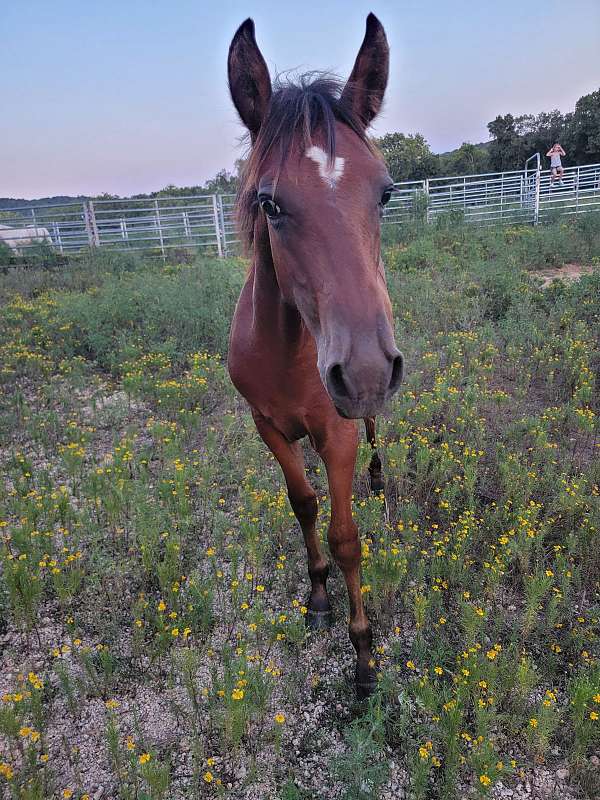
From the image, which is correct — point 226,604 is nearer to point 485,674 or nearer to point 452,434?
point 485,674

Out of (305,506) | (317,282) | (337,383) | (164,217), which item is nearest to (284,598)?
(305,506)

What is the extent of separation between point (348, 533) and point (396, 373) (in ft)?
3.72

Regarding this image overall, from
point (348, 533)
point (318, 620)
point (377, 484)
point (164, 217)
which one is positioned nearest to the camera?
point (348, 533)

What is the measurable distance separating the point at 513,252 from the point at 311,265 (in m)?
10.3

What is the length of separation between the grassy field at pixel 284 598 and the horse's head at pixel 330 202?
1.55 m

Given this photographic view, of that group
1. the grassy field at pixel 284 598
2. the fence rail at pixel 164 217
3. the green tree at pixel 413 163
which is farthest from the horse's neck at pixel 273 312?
the green tree at pixel 413 163

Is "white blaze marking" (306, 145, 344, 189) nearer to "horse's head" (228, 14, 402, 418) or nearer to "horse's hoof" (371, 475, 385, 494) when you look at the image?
"horse's head" (228, 14, 402, 418)

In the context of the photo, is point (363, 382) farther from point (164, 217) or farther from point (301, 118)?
point (164, 217)

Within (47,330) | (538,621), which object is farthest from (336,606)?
(47,330)

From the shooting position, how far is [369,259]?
1621mm

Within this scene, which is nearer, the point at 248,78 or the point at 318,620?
the point at 248,78

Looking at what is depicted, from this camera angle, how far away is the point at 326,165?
1.68m

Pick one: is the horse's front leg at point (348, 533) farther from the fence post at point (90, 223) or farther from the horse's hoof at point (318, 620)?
the fence post at point (90, 223)

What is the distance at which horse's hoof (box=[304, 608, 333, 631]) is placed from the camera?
2.71 meters
